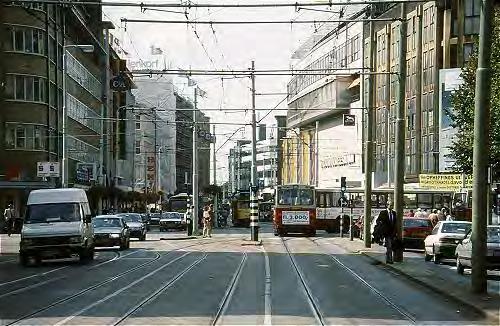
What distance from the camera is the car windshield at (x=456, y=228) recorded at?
30312 millimetres

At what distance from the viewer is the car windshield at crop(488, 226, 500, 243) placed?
2508 centimetres

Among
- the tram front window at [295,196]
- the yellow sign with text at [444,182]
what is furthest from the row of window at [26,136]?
the yellow sign with text at [444,182]

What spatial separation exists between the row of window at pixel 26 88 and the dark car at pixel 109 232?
2195cm

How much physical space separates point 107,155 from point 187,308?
243ft

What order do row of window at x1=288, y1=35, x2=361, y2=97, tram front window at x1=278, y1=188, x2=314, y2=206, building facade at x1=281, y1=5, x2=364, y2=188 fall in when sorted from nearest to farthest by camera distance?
1. tram front window at x1=278, y1=188, x2=314, y2=206
2. row of window at x1=288, y1=35, x2=361, y2=97
3. building facade at x1=281, y1=5, x2=364, y2=188

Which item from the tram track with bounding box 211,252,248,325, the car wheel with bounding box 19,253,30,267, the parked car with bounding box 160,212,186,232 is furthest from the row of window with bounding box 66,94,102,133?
the tram track with bounding box 211,252,248,325

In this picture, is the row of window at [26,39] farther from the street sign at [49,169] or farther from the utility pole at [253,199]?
the utility pole at [253,199]

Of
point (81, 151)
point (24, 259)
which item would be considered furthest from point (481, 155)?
point (81, 151)

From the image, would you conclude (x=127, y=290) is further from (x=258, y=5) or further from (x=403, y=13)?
(x=403, y=13)

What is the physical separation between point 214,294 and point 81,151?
56.6 meters

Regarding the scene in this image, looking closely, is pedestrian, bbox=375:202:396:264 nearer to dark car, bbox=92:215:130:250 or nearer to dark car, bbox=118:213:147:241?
dark car, bbox=92:215:130:250

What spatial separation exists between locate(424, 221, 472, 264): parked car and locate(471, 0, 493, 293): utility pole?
39.5 feet

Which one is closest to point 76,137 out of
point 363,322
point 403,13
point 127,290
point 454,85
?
point 454,85

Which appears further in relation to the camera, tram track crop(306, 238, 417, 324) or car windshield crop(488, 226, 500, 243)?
car windshield crop(488, 226, 500, 243)
